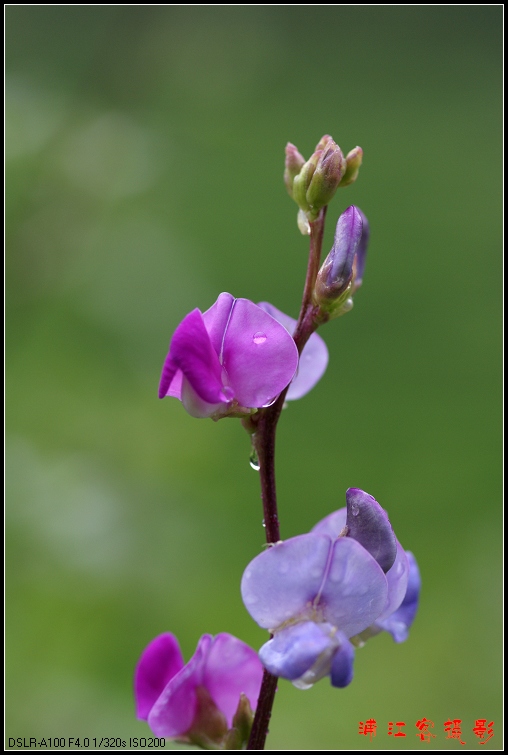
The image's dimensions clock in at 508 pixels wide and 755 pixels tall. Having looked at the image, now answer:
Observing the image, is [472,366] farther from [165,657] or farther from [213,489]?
[165,657]

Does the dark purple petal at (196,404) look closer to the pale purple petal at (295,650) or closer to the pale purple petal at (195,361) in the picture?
the pale purple petal at (195,361)

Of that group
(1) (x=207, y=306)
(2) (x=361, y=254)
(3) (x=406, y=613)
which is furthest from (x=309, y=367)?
(1) (x=207, y=306)

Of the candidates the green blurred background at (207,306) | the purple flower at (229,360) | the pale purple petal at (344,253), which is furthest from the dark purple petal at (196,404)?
the green blurred background at (207,306)

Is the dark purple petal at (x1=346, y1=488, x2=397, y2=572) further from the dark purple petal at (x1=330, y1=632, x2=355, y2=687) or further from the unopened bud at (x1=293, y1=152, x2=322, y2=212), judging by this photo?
the unopened bud at (x1=293, y1=152, x2=322, y2=212)

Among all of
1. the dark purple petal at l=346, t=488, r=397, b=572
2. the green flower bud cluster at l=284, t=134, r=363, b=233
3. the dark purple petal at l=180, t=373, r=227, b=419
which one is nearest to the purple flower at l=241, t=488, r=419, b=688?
the dark purple petal at l=346, t=488, r=397, b=572

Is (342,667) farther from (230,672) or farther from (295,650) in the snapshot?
(230,672)
